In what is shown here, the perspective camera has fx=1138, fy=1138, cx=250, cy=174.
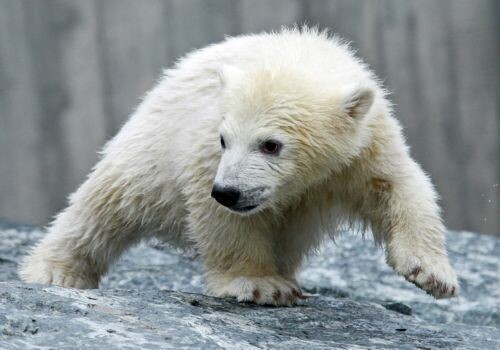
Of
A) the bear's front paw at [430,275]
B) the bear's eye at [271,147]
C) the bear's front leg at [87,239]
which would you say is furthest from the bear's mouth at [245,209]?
the bear's front leg at [87,239]

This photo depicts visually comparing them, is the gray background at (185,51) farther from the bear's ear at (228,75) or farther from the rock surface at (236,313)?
the bear's ear at (228,75)

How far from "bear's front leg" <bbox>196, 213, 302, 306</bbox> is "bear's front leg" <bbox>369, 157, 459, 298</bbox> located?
507mm

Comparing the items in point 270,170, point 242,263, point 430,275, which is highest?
point 270,170

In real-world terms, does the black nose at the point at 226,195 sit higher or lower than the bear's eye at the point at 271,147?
lower

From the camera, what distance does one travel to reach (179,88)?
222 inches

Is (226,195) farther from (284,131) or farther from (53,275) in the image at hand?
(53,275)

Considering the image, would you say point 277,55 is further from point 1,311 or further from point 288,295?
point 1,311

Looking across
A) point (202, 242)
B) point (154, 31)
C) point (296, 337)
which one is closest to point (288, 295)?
point (202, 242)

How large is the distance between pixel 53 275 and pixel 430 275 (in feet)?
7.31

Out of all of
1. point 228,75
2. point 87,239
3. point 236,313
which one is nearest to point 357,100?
point 228,75

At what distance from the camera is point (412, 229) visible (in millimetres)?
4969

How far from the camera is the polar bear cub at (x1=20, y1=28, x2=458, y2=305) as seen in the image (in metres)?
4.79

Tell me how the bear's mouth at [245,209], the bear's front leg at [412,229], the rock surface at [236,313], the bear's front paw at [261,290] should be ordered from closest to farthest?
the rock surface at [236,313] → the bear's mouth at [245,209] → the bear's front leg at [412,229] → the bear's front paw at [261,290]

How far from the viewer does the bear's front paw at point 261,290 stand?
5062 millimetres
